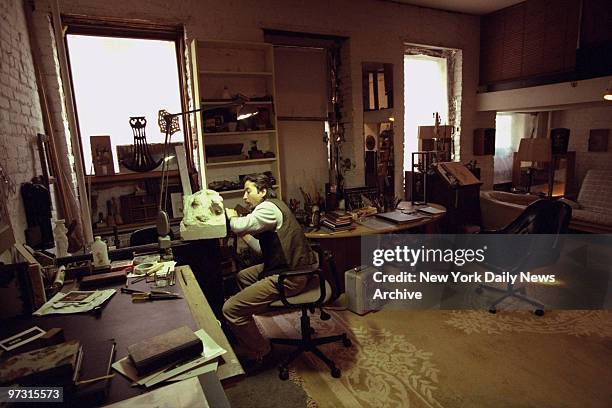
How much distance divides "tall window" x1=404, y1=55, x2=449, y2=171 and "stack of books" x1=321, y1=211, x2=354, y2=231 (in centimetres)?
255

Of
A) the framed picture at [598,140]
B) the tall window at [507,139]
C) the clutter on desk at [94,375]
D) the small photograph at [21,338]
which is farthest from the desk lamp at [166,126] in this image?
the framed picture at [598,140]

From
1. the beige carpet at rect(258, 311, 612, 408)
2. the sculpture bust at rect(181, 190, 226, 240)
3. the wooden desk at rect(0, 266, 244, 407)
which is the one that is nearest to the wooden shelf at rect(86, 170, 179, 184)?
the sculpture bust at rect(181, 190, 226, 240)

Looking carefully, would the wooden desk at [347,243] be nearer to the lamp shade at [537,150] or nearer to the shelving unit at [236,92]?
the shelving unit at [236,92]

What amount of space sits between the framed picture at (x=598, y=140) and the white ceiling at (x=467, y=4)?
304 cm

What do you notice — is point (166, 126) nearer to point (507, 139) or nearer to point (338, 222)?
point (338, 222)

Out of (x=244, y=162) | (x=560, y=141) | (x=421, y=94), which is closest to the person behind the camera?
(x=244, y=162)

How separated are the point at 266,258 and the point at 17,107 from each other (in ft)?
6.30

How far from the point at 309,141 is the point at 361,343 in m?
2.68

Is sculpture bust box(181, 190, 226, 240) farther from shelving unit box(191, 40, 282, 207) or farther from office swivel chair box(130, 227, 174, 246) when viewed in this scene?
shelving unit box(191, 40, 282, 207)

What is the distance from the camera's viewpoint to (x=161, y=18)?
143 inches

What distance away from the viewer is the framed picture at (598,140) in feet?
21.2

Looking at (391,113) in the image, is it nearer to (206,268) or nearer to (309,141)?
(309,141)

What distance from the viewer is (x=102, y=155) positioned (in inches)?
140

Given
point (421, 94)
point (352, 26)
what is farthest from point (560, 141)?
point (352, 26)
